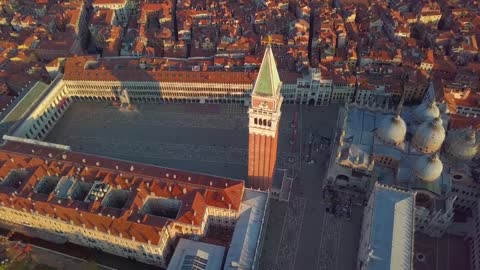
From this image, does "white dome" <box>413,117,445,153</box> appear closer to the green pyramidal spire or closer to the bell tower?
the bell tower

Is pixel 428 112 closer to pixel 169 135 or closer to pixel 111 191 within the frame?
pixel 169 135

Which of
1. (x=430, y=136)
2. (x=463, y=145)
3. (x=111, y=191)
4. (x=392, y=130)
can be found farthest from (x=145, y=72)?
(x=463, y=145)

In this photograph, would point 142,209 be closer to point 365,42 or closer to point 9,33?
point 365,42

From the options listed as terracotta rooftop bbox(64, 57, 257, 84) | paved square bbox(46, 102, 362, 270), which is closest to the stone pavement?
paved square bbox(46, 102, 362, 270)

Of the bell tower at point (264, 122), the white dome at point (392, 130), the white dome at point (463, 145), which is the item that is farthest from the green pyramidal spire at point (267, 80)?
the white dome at point (463, 145)

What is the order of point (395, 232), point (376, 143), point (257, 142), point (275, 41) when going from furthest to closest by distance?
point (275, 41) → point (376, 143) → point (257, 142) → point (395, 232)

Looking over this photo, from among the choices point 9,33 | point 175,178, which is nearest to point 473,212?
point 175,178
